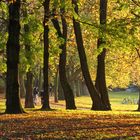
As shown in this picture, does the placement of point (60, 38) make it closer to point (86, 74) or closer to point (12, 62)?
point (86, 74)

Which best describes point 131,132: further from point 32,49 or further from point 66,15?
point 32,49

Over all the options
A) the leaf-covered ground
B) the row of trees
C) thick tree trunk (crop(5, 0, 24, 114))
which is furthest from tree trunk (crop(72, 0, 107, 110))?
the leaf-covered ground

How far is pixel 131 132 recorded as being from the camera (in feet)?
49.7

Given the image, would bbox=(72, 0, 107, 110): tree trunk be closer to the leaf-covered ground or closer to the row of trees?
the row of trees

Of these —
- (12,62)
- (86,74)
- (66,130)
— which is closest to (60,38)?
(86,74)

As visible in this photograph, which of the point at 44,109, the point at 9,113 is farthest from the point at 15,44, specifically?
the point at 44,109

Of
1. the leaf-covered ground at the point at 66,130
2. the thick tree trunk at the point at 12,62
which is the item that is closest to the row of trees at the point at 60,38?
the thick tree trunk at the point at 12,62

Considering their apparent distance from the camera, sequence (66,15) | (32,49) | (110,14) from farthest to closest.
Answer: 1. (110,14)
2. (32,49)
3. (66,15)

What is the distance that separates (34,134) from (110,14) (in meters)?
24.8

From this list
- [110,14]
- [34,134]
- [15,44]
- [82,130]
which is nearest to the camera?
[34,134]

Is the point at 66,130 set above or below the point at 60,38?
below

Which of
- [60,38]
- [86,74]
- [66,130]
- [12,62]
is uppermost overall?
[60,38]

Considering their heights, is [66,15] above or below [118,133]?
above

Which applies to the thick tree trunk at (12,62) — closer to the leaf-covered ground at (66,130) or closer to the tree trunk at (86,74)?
the leaf-covered ground at (66,130)
